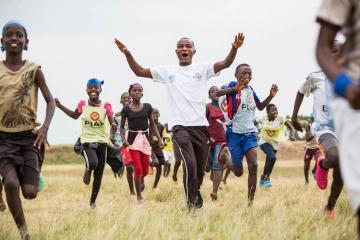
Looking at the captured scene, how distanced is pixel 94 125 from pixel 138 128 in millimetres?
1565

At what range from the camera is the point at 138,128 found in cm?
1066

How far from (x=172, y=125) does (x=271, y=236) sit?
2845 mm

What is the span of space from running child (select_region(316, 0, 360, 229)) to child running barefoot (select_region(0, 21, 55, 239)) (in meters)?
3.22

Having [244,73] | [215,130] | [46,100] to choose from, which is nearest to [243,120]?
[244,73]

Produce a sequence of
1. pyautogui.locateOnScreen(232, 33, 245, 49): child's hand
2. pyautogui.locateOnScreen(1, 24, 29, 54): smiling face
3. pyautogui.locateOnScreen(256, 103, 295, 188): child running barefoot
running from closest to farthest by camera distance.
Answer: pyautogui.locateOnScreen(1, 24, 29, 54): smiling face < pyautogui.locateOnScreen(232, 33, 245, 49): child's hand < pyautogui.locateOnScreen(256, 103, 295, 188): child running barefoot

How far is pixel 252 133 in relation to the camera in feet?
28.2

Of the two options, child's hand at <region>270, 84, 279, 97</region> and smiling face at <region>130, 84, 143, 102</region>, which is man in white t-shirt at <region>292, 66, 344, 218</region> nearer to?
child's hand at <region>270, 84, 279, 97</region>

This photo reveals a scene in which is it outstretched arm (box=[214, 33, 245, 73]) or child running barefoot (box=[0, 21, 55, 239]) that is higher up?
outstretched arm (box=[214, 33, 245, 73])

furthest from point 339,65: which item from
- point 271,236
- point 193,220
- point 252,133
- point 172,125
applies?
point 252,133

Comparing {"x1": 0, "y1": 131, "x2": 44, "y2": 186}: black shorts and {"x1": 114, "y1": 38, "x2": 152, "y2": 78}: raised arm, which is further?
{"x1": 114, "y1": 38, "x2": 152, "y2": 78}: raised arm

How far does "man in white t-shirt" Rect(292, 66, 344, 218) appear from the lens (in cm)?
607

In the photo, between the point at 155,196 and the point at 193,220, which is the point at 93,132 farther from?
the point at 193,220

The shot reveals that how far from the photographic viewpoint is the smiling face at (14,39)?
547cm

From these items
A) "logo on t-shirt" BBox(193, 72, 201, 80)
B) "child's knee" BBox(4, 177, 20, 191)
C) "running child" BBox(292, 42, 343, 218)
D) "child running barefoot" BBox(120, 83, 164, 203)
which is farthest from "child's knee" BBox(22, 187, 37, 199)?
"child running barefoot" BBox(120, 83, 164, 203)
